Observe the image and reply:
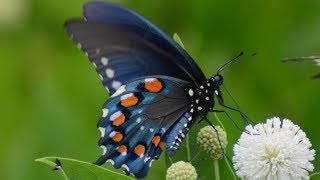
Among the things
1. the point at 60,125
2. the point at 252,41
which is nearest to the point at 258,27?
the point at 252,41

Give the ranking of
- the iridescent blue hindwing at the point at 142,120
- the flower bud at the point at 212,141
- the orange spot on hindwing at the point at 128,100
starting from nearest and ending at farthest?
the flower bud at the point at 212,141, the iridescent blue hindwing at the point at 142,120, the orange spot on hindwing at the point at 128,100

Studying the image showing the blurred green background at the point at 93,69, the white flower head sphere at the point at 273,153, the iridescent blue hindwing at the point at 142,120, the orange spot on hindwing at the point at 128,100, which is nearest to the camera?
the white flower head sphere at the point at 273,153

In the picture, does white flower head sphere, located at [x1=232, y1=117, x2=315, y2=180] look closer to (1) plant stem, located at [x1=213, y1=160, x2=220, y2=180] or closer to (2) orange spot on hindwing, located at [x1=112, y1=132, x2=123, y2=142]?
(1) plant stem, located at [x1=213, y1=160, x2=220, y2=180]

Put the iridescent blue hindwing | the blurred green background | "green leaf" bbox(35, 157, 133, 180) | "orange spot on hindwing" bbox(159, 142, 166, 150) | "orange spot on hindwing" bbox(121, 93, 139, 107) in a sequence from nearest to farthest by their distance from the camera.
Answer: "green leaf" bbox(35, 157, 133, 180), the iridescent blue hindwing, "orange spot on hindwing" bbox(159, 142, 166, 150), "orange spot on hindwing" bbox(121, 93, 139, 107), the blurred green background

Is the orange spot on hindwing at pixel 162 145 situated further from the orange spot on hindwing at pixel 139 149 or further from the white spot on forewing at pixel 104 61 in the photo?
the white spot on forewing at pixel 104 61

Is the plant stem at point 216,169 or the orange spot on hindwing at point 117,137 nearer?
the plant stem at point 216,169

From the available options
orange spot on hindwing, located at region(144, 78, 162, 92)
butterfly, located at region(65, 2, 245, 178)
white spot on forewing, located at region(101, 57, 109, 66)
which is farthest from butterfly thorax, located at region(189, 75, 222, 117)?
white spot on forewing, located at region(101, 57, 109, 66)

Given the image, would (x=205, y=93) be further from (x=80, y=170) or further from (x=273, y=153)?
(x=80, y=170)

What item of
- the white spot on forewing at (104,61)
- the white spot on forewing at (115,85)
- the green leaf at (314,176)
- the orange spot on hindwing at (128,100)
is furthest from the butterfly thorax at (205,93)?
the green leaf at (314,176)

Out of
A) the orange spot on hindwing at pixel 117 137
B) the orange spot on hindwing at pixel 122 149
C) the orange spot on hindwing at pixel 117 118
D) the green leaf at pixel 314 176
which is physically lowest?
the green leaf at pixel 314 176
